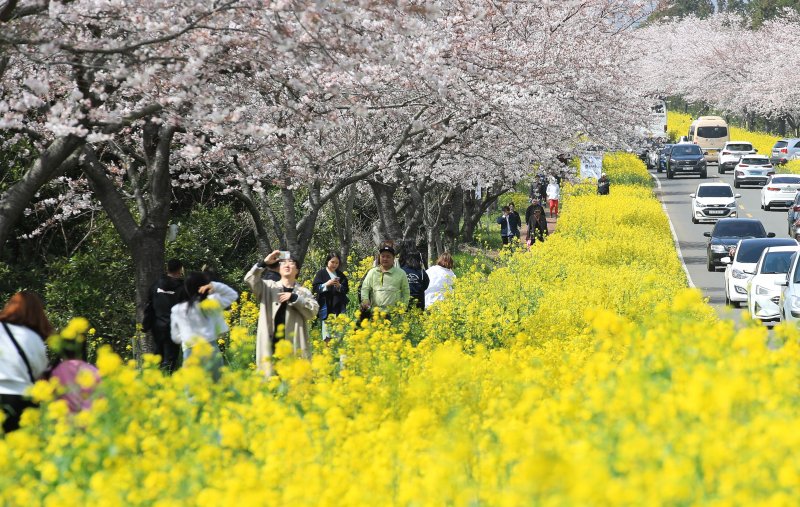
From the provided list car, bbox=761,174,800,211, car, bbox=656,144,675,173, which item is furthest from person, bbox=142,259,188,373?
car, bbox=656,144,675,173

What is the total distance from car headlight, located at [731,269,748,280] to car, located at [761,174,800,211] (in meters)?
23.1

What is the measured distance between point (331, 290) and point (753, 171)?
45.1m

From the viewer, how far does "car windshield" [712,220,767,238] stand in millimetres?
29408

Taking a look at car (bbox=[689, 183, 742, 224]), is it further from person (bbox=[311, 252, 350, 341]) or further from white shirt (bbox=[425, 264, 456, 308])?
person (bbox=[311, 252, 350, 341])

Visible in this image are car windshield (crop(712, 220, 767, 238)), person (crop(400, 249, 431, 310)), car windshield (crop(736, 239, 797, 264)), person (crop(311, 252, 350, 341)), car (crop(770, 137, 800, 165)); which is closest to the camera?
person (crop(311, 252, 350, 341))

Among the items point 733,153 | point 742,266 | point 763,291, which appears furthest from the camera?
point 733,153

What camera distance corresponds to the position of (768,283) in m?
19.9

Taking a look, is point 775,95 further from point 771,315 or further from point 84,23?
point 84,23

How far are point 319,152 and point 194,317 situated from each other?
5.72m

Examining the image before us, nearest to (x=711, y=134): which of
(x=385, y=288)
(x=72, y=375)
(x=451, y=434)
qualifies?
(x=385, y=288)

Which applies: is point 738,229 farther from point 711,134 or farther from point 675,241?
point 711,134

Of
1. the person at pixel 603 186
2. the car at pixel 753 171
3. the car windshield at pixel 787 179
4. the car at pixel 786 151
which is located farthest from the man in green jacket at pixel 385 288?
the car at pixel 786 151

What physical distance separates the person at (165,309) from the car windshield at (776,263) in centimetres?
1192

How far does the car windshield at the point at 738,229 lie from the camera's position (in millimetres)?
29408
